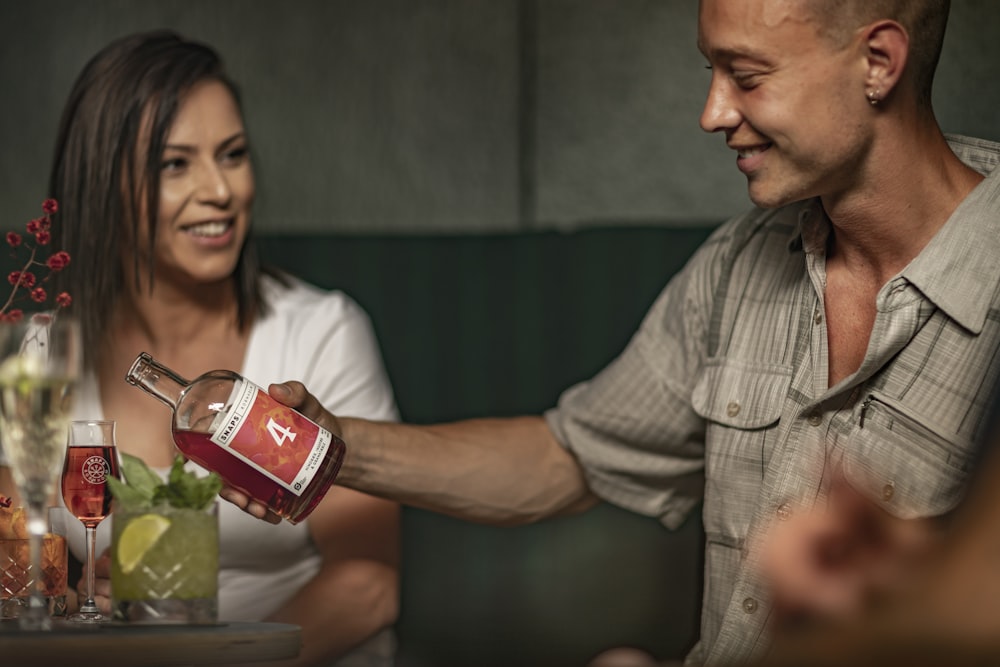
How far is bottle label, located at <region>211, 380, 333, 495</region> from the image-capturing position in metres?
1.03

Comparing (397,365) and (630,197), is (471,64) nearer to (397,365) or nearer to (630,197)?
(630,197)

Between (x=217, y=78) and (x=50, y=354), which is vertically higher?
(x=217, y=78)

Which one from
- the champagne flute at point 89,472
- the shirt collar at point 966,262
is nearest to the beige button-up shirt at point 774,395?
the shirt collar at point 966,262

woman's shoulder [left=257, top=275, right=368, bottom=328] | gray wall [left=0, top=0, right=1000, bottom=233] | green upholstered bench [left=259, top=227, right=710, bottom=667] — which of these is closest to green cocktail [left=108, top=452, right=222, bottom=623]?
woman's shoulder [left=257, top=275, right=368, bottom=328]

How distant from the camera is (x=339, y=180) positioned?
2.47 metres

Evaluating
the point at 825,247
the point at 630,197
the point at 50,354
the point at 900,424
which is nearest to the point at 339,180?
the point at 630,197

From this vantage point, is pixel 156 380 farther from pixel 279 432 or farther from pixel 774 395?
pixel 774 395

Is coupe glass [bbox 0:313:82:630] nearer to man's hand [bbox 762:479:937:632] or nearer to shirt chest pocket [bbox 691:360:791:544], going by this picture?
man's hand [bbox 762:479:937:632]

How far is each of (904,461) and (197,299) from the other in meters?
1.13

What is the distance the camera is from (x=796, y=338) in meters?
1.40

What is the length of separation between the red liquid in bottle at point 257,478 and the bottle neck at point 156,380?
2.4 inches

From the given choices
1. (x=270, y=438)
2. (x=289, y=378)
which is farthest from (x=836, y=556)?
(x=289, y=378)

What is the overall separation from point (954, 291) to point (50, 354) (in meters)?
0.88

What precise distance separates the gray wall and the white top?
54 centimetres
